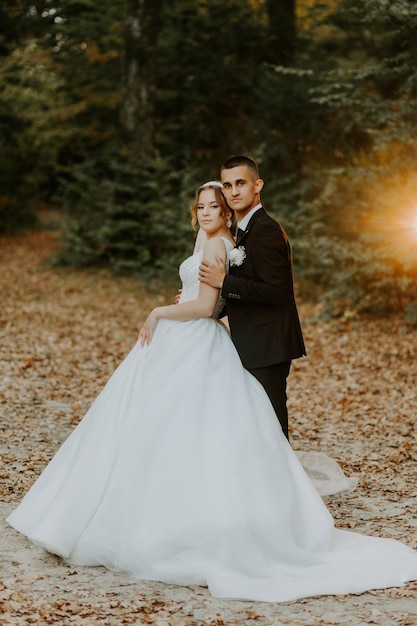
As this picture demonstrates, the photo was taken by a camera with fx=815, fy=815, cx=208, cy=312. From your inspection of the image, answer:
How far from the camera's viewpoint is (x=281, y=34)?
743 inches

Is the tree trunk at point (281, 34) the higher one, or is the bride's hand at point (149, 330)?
the tree trunk at point (281, 34)

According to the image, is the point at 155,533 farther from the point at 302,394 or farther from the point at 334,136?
the point at 334,136

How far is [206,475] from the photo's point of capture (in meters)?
4.54

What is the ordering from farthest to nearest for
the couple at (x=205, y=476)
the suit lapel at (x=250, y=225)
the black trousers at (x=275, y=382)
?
1. the black trousers at (x=275, y=382)
2. the suit lapel at (x=250, y=225)
3. the couple at (x=205, y=476)

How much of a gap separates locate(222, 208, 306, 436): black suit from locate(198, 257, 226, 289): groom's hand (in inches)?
1.7

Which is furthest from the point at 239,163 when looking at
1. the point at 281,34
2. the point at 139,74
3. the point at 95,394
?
the point at 281,34

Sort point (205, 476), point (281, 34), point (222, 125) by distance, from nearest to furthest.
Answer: point (205, 476) → point (281, 34) → point (222, 125)

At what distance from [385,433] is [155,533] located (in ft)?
13.1

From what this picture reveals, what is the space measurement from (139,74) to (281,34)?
12.7 ft

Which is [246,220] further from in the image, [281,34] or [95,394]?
[281,34]

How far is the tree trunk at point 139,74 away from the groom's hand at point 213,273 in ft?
42.6

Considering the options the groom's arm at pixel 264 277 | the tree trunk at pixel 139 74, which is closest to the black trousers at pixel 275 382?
the groom's arm at pixel 264 277

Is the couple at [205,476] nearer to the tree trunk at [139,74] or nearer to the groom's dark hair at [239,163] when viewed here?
the groom's dark hair at [239,163]

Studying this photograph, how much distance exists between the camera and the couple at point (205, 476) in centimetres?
442
